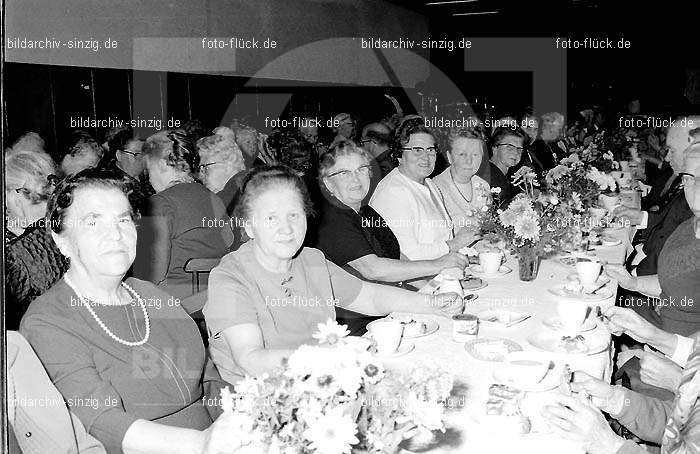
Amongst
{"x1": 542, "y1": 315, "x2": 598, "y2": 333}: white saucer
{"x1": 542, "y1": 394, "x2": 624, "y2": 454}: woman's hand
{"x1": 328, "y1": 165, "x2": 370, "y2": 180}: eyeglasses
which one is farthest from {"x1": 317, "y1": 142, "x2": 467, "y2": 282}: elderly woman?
{"x1": 542, "y1": 394, "x2": 624, "y2": 454}: woman's hand

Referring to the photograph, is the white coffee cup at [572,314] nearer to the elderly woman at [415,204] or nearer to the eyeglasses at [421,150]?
the elderly woman at [415,204]

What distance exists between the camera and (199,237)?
291 centimetres

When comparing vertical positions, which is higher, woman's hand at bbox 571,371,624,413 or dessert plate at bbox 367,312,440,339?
dessert plate at bbox 367,312,440,339

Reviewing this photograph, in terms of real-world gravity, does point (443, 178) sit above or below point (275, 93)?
below

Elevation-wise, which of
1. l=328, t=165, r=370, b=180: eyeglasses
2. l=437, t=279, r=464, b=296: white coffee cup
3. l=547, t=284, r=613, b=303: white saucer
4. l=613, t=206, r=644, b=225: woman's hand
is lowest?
l=547, t=284, r=613, b=303: white saucer

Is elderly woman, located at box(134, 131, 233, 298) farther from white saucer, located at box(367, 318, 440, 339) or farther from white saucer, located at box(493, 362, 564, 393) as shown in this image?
white saucer, located at box(493, 362, 564, 393)

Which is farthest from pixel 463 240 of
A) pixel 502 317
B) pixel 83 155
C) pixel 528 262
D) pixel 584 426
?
pixel 83 155

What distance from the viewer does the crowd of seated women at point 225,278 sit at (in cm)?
143

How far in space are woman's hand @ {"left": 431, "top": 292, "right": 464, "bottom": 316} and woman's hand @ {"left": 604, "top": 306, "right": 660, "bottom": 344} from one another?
0.45 m

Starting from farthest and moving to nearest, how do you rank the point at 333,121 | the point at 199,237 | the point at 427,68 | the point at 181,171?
the point at 427,68 < the point at 333,121 < the point at 181,171 < the point at 199,237

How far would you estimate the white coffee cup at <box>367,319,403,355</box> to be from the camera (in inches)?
66.6

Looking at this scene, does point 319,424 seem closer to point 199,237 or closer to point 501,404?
point 501,404

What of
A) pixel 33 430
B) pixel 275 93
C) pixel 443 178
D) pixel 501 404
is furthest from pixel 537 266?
pixel 275 93

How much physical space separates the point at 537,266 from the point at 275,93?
13.8 feet
